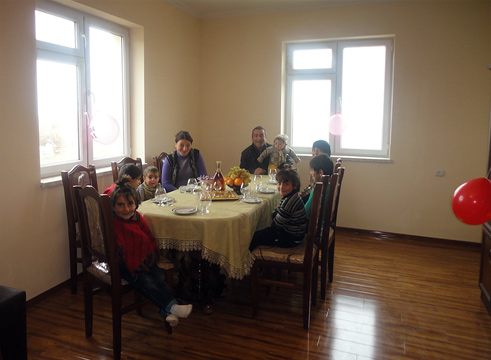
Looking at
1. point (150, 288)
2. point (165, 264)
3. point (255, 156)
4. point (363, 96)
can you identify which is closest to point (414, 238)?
point (363, 96)

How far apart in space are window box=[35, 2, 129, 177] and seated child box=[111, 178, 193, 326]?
1.31 metres

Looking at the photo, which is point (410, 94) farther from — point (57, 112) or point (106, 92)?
point (57, 112)

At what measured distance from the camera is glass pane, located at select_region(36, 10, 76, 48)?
130 inches

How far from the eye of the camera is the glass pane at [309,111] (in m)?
5.28

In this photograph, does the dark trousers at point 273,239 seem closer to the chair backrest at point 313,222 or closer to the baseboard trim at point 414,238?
the chair backrest at point 313,222

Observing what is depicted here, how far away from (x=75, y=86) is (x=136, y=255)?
1961mm

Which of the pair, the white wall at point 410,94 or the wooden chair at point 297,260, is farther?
the white wall at point 410,94

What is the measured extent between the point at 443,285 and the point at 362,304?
2.87 ft

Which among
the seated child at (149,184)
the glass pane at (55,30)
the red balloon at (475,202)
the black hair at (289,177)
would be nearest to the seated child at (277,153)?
the seated child at (149,184)

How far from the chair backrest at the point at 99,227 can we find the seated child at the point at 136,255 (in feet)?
0.31

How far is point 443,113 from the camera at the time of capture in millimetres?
4621

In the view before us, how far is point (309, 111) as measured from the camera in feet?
17.7

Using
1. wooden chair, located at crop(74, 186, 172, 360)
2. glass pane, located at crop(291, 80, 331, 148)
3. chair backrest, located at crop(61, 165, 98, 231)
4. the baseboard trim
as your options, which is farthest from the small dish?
glass pane, located at crop(291, 80, 331, 148)

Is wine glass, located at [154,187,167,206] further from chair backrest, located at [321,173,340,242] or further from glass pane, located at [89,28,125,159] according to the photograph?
chair backrest, located at [321,173,340,242]
